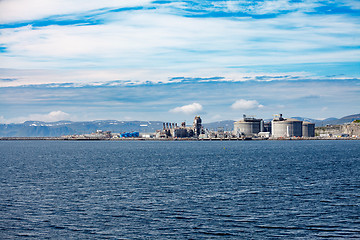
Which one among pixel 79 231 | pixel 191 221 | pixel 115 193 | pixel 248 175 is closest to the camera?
pixel 79 231

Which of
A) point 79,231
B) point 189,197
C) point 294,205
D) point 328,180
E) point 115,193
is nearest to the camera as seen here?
point 79,231

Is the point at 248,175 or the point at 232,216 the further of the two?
the point at 248,175

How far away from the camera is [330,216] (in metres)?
32.6

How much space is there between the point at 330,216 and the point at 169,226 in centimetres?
1171

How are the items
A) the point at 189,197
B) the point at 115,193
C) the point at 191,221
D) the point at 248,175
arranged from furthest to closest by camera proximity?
the point at 248,175 → the point at 115,193 → the point at 189,197 → the point at 191,221

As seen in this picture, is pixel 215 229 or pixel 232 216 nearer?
pixel 215 229

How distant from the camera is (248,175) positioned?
6072cm

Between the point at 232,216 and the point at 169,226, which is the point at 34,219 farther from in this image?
the point at 232,216

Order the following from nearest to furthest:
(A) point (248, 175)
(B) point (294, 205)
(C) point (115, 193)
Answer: (B) point (294, 205)
(C) point (115, 193)
(A) point (248, 175)

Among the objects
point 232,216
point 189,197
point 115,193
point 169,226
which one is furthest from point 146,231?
point 115,193

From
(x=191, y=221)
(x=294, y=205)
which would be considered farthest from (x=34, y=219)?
(x=294, y=205)

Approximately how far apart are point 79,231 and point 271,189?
23.4 m

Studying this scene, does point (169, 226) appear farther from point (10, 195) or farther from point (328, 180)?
point (328, 180)

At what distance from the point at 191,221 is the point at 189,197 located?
9.83m
